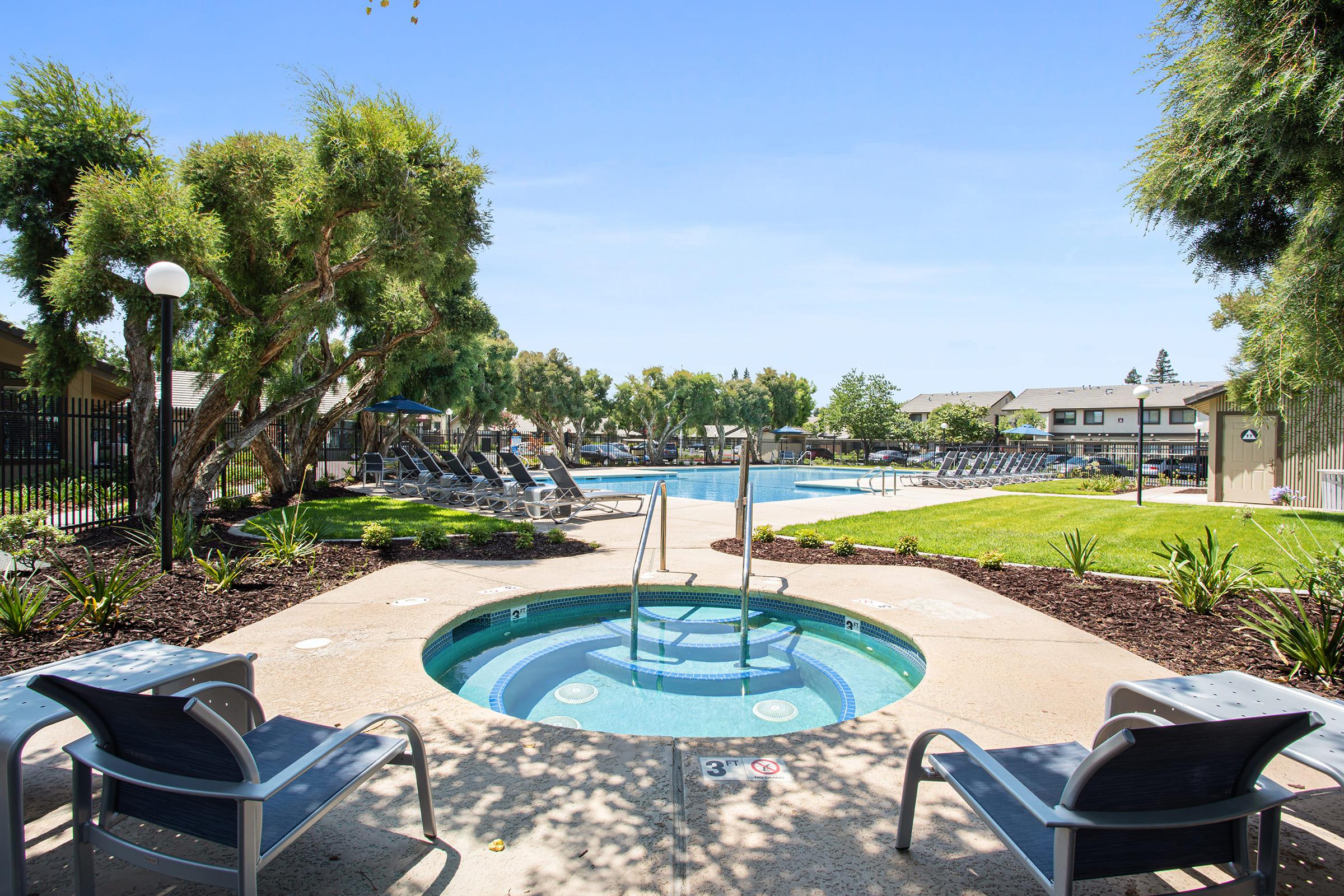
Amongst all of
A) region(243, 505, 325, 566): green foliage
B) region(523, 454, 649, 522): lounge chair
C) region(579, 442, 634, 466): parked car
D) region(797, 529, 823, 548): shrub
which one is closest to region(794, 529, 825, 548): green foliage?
region(797, 529, 823, 548): shrub

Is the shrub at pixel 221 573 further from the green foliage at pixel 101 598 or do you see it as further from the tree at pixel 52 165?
the tree at pixel 52 165

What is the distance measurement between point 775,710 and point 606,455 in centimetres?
3619

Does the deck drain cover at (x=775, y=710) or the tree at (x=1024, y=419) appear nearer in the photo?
the deck drain cover at (x=775, y=710)

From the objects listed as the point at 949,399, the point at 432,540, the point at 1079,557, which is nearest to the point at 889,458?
the point at 949,399

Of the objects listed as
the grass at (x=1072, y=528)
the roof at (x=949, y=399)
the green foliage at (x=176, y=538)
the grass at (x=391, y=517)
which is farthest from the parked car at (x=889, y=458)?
the green foliage at (x=176, y=538)

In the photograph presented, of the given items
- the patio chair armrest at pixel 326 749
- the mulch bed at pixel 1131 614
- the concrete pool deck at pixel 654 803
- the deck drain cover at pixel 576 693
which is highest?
the patio chair armrest at pixel 326 749

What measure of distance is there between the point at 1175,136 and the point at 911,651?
4.56 meters

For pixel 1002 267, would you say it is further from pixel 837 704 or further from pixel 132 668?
pixel 132 668

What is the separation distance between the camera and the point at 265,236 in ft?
36.6

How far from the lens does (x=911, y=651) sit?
480 centimetres

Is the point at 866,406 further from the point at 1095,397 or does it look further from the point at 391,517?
the point at 391,517

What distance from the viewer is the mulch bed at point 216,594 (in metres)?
4.29

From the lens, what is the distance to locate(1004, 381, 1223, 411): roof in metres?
51.7

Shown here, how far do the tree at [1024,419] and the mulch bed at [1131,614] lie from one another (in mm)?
46386
